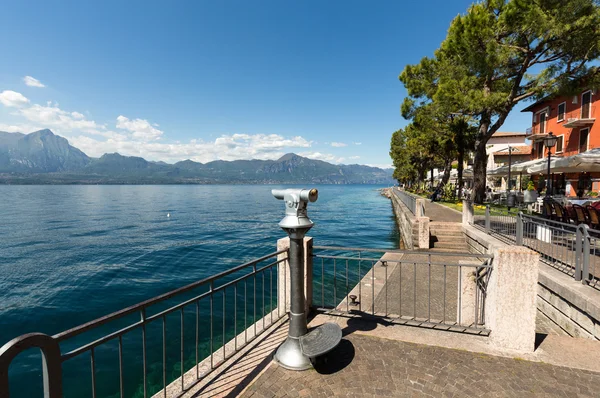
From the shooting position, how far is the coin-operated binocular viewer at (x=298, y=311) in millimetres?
3375

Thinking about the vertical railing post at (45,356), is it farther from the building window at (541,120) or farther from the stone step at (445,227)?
the building window at (541,120)

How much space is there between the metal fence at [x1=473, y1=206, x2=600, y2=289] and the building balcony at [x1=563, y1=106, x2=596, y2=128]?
21.7 metres

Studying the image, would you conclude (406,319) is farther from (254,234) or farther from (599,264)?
(254,234)

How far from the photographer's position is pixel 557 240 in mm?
6352

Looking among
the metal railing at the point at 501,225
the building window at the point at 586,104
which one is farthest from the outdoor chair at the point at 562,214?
the building window at the point at 586,104

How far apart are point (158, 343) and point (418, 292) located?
715 cm

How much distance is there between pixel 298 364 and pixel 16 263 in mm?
21368

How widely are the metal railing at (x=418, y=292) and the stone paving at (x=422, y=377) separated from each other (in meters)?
0.69

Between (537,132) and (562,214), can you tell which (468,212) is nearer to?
(562,214)

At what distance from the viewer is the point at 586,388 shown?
2992 mm

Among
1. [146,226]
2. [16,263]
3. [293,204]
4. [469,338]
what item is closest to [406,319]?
[469,338]

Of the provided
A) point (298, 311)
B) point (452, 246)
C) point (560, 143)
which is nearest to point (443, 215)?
point (452, 246)

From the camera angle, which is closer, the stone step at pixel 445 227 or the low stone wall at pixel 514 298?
the low stone wall at pixel 514 298

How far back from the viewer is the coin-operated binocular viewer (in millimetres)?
3375
